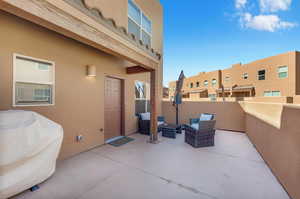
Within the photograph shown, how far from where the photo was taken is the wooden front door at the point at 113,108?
14.4 feet

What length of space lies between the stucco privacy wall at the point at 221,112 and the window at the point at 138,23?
13.6 feet

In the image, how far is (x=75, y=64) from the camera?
11.0ft

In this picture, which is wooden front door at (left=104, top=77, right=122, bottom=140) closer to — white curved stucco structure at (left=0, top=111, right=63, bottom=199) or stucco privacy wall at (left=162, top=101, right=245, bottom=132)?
white curved stucco structure at (left=0, top=111, right=63, bottom=199)

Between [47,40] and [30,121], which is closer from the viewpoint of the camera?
[30,121]

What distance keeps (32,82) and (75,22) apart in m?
1.74

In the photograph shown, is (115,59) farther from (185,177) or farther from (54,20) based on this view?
(185,177)

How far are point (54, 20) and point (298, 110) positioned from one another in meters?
3.62

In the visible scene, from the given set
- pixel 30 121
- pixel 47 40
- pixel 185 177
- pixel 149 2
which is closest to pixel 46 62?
pixel 47 40

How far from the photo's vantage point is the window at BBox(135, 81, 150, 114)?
584 cm

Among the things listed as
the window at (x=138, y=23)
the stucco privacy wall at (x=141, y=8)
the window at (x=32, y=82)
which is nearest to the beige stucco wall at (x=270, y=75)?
the stucco privacy wall at (x=141, y=8)

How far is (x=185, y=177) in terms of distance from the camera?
7.88ft

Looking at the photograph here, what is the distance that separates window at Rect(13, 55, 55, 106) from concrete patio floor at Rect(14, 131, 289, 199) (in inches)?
60.1

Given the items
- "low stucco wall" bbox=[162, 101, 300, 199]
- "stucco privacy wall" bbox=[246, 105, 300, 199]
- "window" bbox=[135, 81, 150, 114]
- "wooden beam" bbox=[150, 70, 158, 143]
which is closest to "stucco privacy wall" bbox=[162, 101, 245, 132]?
"window" bbox=[135, 81, 150, 114]

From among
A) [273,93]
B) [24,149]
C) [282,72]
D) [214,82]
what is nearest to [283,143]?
[24,149]
